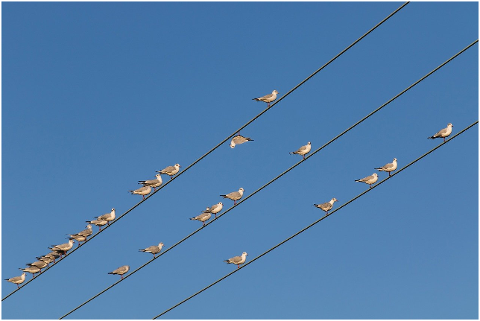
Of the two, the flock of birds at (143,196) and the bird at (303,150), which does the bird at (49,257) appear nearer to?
the flock of birds at (143,196)

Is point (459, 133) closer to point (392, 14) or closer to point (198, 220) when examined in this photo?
point (392, 14)

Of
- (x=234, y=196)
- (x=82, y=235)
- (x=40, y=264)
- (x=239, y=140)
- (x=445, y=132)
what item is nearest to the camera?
(x=445, y=132)

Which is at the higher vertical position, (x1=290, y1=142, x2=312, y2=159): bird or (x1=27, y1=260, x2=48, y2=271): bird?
(x1=290, y1=142, x2=312, y2=159): bird

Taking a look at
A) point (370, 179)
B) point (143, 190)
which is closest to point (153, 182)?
point (143, 190)

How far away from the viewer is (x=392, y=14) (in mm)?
16109

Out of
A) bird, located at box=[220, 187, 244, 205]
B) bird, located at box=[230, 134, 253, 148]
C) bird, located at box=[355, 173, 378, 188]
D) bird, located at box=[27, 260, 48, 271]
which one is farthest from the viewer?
bird, located at box=[27, 260, 48, 271]

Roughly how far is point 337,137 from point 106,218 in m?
12.6

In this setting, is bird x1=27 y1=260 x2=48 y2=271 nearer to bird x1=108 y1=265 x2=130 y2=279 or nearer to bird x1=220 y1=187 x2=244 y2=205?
bird x1=108 y1=265 x2=130 y2=279

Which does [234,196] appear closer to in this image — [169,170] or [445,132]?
[169,170]

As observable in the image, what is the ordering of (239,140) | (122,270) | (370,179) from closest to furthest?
1. (370,179)
2. (239,140)
3. (122,270)

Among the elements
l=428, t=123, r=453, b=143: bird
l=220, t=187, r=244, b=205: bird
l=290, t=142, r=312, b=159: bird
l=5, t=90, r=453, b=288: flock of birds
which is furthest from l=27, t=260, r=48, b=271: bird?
l=428, t=123, r=453, b=143: bird

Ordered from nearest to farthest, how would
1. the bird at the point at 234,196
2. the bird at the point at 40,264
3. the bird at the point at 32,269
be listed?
1. the bird at the point at 234,196
2. the bird at the point at 40,264
3. the bird at the point at 32,269

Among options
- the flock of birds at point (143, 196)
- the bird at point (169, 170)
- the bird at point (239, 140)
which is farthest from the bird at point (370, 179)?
the bird at point (169, 170)

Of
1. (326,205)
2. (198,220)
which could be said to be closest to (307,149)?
(326,205)
